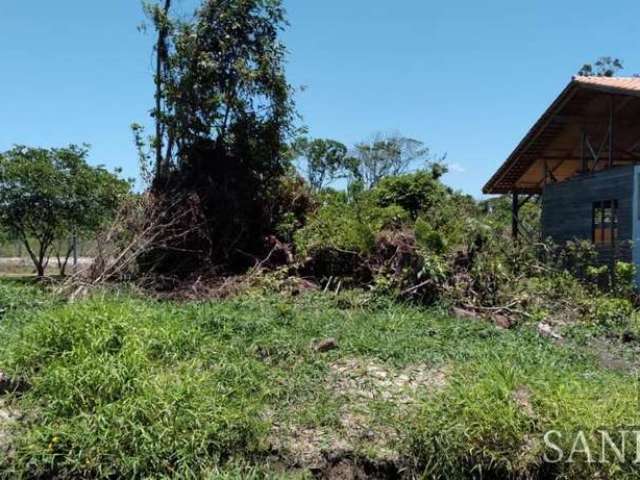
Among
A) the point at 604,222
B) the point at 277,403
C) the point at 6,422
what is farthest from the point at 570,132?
the point at 6,422

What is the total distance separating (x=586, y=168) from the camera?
1437 centimetres

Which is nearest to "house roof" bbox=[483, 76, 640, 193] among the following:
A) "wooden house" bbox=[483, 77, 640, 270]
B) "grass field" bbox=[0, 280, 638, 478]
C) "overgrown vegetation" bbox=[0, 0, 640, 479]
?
"wooden house" bbox=[483, 77, 640, 270]

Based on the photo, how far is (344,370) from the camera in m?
5.14

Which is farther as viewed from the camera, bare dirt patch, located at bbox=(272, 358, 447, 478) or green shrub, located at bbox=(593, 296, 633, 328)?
green shrub, located at bbox=(593, 296, 633, 328)

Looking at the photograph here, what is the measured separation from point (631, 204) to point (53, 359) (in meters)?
10.6

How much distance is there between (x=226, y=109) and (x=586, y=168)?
28.9ft

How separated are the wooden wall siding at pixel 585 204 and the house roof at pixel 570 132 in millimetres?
1226

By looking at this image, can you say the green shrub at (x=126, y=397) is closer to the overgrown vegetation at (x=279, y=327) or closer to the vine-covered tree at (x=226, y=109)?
the overgrown vegetation at (x=279, y=327)

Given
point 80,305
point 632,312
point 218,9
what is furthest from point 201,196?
point 632,312

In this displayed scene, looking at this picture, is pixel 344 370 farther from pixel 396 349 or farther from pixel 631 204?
pixel 631 204

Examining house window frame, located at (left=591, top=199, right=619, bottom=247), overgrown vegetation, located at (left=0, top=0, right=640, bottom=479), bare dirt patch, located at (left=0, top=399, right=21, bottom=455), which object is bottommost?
bare dirt patch, located at (left=0, top=399, right=21, bottom=455)

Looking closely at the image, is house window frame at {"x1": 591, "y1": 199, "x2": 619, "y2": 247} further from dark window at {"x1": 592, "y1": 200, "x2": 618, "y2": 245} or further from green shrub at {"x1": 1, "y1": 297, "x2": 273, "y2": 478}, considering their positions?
green shrub at {"x1": 1, "y1": 297, "x2": 273, "y2": 478}

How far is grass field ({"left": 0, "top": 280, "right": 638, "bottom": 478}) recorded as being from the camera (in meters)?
3.80

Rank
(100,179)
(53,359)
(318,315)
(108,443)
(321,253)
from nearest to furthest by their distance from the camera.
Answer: (108,443) → (53,359) → (318,315) → (321,253) → (100,179)
